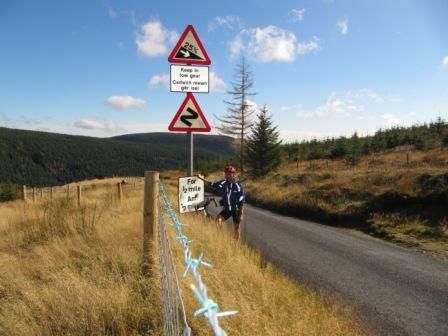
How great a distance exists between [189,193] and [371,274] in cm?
374

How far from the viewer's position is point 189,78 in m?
5.43

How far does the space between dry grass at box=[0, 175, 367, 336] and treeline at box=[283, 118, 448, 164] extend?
28.5m

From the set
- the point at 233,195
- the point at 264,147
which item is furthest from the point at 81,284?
the point at 264,147

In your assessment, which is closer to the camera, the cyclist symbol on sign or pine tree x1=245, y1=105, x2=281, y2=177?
the cyclist symbol on sign

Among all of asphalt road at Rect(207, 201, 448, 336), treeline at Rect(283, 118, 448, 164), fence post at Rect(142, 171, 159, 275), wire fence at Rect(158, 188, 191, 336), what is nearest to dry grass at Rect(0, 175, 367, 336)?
wire fence at Rect(158, 188, 191, 336)

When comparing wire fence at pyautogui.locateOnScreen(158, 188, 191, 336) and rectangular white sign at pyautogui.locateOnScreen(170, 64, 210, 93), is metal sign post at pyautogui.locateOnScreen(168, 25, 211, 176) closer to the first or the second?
rectangular white sign at pyautogui.locateOnScreen(170, 64, 210, 93)

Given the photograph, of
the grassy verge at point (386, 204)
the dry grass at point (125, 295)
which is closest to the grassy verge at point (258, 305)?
the dry grass at point (125, 295)

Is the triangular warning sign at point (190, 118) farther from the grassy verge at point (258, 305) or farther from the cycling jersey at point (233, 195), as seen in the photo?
the cycling jersey at point (233, 195)

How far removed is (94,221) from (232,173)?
2.86 meters

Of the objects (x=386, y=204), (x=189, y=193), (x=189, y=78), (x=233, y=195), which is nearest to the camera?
(x=189, y=78)

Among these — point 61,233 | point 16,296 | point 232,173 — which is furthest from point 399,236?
point 16,296

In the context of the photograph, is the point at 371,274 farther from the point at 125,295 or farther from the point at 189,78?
the point at 125,295

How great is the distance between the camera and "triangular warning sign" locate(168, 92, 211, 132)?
5426 mm

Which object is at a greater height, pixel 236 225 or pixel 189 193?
pixel 189 193
